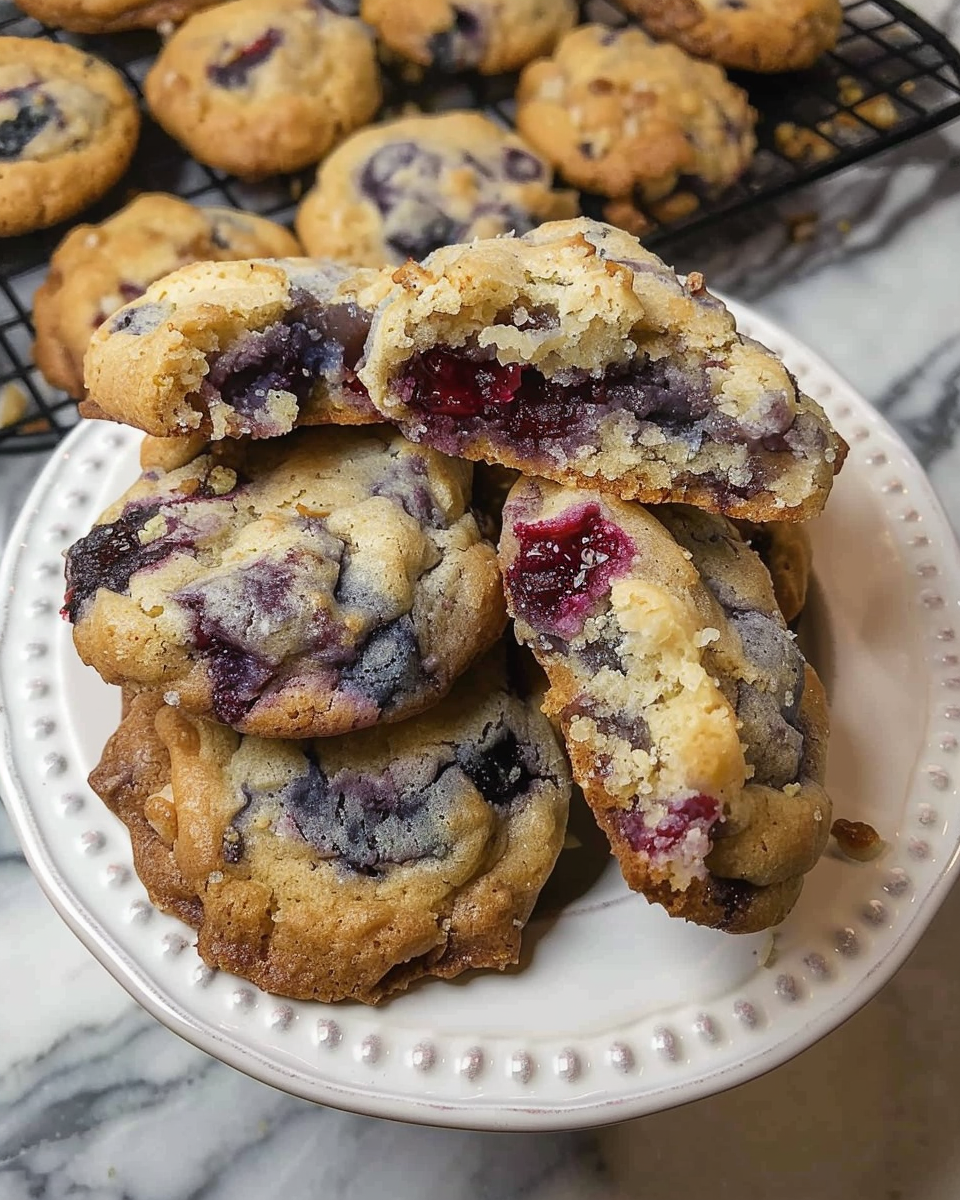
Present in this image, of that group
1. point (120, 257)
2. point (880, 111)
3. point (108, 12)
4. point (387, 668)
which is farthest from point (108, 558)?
point (880, 111)

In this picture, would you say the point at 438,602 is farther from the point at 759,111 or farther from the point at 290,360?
the point at 759,111

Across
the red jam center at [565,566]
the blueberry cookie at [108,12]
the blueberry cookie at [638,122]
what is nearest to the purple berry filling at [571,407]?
the red jam center at [565,566]

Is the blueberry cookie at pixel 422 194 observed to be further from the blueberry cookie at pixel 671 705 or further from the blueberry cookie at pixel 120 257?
the blueberry cookie at pixel 671 705

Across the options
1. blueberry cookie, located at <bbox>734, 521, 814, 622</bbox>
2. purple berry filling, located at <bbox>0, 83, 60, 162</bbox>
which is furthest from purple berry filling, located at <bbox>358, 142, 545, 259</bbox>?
blueberry cookie, located at <bbox>734, 521, 814, 622</bbox>

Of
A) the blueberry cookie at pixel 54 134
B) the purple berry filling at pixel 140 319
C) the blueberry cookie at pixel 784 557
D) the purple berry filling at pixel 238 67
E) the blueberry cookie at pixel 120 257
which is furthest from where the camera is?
the purple berry filling at pixel 238 67

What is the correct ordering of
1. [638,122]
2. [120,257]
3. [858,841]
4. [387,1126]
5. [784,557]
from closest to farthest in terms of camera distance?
[858,841]
[784,557]
[387,1126]
[120,257]
[638,122]

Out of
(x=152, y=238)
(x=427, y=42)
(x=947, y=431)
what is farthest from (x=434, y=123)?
(x=947, y=431)
